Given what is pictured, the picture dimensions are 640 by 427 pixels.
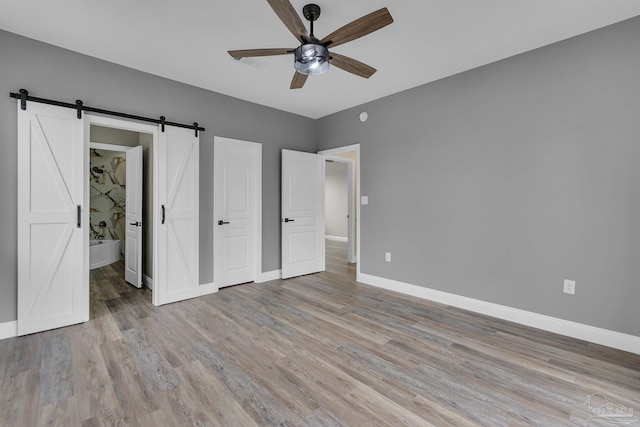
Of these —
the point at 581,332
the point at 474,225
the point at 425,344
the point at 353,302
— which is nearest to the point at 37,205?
the point at 353,302

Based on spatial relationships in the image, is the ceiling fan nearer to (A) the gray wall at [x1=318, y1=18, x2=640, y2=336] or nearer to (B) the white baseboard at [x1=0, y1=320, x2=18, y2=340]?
(A) the gray wall at [x1=318, y1=18, x2=640, y2=336]

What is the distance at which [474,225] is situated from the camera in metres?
3.41

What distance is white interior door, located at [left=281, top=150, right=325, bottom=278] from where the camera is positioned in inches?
189

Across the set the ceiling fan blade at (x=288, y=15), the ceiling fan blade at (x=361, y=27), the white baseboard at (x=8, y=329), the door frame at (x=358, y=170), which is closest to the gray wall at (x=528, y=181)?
the door frame at (x=358, y=170)

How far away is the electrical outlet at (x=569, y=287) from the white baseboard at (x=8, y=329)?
16.9ft

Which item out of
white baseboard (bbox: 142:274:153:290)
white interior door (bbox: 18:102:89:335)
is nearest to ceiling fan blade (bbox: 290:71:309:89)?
white interior door (bbox: 18:102:89:335)

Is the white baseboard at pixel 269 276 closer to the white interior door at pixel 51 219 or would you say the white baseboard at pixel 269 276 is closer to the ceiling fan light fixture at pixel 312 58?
the white interior door at pixel 51 219

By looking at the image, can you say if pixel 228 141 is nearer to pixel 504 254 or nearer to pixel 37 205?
pixel 37 205

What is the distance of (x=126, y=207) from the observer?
4629 mm

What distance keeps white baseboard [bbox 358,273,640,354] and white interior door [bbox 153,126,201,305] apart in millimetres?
2802

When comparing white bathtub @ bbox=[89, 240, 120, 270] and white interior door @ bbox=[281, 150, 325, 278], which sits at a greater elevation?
white interior door @ bbox=[281, 150, 325, 278]

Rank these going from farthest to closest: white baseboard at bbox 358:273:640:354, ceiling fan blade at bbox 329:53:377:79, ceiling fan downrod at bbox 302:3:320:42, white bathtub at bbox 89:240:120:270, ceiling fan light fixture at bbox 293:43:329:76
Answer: white bathtub at bbox 89:240:120:270 → white baseboard at bbox 358:273:640:354 → ceiling fan blade at bbox 329:53:377:79 → ceiling fan downrod at bbox 302:3:320:42 → ceiling fan light fixture at bbox 293:43:329:76

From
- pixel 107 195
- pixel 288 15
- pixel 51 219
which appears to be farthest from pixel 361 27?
pixel 107 195

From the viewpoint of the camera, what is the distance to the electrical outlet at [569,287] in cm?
275
